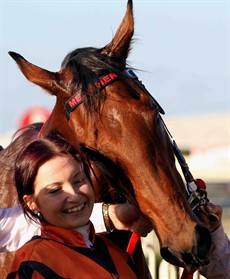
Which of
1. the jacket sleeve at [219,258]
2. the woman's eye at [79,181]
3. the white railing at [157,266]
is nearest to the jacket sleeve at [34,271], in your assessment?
the woman's eye at [79,181]

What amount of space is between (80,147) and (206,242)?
0.70 metres

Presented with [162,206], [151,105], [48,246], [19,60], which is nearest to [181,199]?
[162,206]

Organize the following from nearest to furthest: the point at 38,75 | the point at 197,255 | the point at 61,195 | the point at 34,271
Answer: the point at 34,271 → the point at 61,195 → the point at 197,255 → the point at 38,75

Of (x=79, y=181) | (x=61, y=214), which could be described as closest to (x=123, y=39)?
(x=79, y=181)

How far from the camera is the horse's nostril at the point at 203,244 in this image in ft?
10.4

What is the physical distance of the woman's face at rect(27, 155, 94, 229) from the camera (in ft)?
9.76

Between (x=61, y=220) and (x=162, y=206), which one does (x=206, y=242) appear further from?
(x=61, y=220)

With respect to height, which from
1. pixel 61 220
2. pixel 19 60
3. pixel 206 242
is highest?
pixel 19 60

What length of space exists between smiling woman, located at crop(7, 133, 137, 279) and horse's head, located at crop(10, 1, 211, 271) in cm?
28

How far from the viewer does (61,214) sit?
9.80 ft

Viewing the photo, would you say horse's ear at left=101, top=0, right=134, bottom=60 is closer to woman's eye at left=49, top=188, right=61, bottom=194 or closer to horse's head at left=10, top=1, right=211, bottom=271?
horse's head at left=10, top=1, right=211, bottom=271

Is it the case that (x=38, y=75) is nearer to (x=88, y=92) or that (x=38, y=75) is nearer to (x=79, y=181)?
(x=88, y=92)

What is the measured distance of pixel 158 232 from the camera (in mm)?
3303

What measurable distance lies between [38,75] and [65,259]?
122 centimetres
